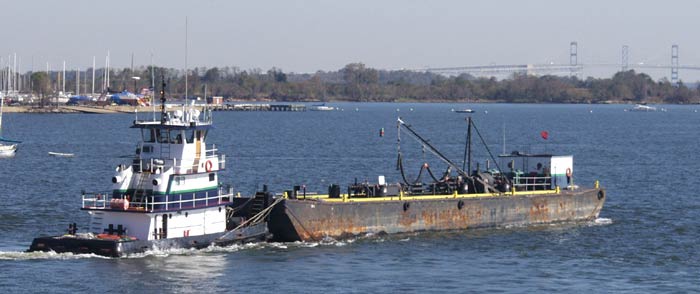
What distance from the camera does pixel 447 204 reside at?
60562 millimetres

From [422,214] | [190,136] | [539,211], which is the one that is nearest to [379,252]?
[422,214]

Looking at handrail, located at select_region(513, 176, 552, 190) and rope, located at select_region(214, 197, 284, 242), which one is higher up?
handrail, located at select_region(513, 176, 552, 190)

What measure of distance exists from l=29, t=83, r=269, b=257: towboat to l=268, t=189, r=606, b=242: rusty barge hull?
6.53ft

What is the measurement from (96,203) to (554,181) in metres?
25.3

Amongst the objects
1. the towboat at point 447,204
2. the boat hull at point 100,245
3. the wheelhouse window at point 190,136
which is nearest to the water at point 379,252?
the boat hull at point 100,245

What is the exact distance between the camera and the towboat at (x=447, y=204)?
5566 cm


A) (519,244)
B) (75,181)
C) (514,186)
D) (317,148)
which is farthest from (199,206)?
(317,148)

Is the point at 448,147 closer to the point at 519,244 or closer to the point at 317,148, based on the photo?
the point at 317,148

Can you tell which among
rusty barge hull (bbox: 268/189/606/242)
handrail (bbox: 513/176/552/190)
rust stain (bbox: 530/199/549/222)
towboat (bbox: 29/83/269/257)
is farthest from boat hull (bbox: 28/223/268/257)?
handrail (bbox: 513/176/552/190)

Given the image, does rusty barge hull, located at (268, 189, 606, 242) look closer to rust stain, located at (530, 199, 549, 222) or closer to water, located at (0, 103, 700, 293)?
rust stain, located at (530, 199, 549, 222)

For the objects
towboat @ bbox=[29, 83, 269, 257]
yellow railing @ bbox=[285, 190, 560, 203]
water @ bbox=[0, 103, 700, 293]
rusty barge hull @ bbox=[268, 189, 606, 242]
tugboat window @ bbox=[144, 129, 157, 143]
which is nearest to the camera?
water @ bbox=[0, 103, 700, 293]

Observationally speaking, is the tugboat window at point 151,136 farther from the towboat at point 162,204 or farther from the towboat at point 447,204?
the towboat at point 447,204

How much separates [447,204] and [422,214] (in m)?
1.52

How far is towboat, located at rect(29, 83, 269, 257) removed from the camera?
51031mm
